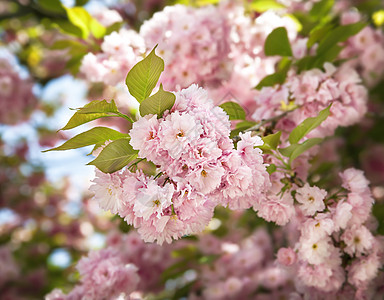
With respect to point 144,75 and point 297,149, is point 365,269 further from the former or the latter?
point 144,75

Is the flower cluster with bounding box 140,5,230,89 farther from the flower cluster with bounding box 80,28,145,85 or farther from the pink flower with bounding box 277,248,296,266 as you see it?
the pink flower with bounding box 277,248,296,266

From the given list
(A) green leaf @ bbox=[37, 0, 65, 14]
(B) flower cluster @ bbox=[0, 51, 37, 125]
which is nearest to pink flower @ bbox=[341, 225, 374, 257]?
(A) green leaf @ bbox=[37, 0, 65, 14]

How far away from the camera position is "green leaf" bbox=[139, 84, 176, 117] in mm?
871

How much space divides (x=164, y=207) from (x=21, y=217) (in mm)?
3981

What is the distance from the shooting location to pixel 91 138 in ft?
3.11

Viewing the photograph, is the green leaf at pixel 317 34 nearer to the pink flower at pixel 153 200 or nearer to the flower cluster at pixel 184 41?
the flower cluster at pixel 184 41

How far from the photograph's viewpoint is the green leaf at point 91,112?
91 centimetres

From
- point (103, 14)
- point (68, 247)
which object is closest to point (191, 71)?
point (103, 14)

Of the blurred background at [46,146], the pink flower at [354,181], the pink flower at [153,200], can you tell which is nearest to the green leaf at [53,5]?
the blurred background at [46,146]

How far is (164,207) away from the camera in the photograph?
847 mm

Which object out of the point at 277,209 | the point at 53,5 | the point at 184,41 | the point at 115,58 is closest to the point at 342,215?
the point at 277,209

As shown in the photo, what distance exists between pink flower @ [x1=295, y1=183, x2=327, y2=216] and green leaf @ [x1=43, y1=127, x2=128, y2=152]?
1.88 feet

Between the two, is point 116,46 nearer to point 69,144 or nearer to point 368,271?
point 69,144

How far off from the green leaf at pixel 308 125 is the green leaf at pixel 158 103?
452 mm
